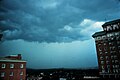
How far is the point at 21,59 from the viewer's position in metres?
26.9

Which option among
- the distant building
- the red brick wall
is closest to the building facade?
the distant building

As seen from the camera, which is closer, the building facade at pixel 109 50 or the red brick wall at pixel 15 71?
the red brick wall at pixel 15 71

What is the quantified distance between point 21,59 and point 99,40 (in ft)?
77.5

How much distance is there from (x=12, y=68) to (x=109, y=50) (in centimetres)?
2579

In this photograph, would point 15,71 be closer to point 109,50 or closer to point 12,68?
point 12,68

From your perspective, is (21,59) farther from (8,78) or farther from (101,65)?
(101,65)

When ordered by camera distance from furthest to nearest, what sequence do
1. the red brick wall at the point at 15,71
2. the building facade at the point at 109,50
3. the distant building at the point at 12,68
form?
the building facade at the point at 109,50 → the red brick wall at the point at 15,71 → the distant building at the point at 12,68

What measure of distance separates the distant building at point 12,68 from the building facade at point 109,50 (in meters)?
22.5

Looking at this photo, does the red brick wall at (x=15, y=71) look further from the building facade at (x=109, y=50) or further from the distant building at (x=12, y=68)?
the building facade at (x=109, y=50)

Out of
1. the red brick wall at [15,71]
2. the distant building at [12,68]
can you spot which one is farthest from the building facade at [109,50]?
the red brick wall at [15,71]

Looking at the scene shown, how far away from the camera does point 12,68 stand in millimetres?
24250

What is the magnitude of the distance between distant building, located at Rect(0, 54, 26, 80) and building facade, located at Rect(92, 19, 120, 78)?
73.7 ft

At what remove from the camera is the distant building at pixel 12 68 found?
23.1 metres

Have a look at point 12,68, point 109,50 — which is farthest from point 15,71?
point 109,50
